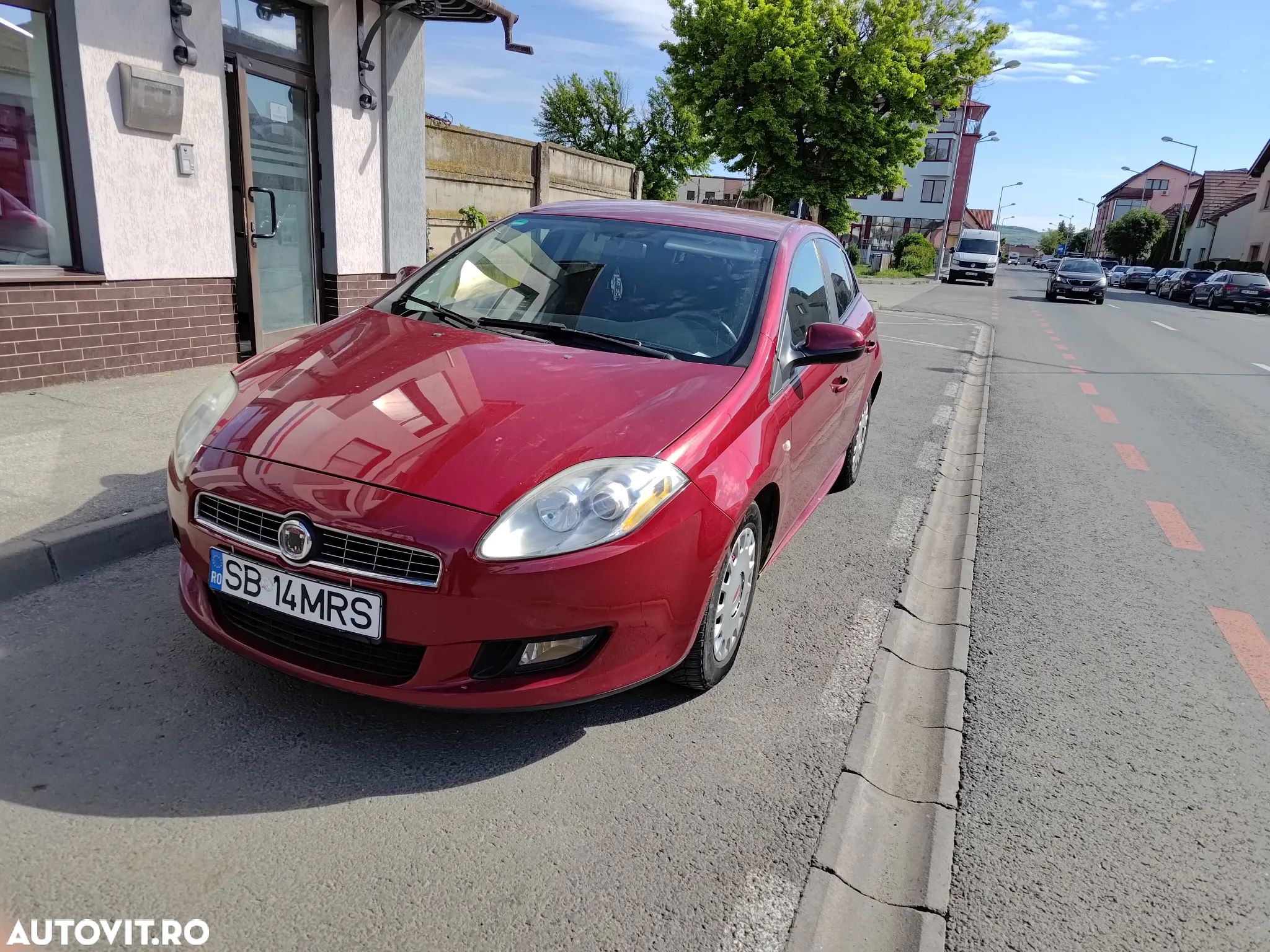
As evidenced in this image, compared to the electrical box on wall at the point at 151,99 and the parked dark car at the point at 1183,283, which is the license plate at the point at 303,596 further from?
the parked dark car at the point at 1183,283

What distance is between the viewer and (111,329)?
6.39m

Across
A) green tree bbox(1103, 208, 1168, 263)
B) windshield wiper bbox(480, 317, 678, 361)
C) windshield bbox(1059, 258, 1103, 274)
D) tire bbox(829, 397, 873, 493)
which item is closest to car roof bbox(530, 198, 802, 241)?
windshield wiper bbox(480, 317, 678, 361)

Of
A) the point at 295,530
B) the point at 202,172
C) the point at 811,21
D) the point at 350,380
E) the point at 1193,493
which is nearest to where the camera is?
the point at 295,530

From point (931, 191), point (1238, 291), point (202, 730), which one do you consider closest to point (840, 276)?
point (202, 730)

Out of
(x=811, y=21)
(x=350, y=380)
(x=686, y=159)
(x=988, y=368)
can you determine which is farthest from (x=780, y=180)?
(x=686, y=159)

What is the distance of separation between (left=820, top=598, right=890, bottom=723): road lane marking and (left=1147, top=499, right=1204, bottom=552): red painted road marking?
2.26 metres

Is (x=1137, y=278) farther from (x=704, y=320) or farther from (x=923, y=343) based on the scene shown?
(x=704, y=320)

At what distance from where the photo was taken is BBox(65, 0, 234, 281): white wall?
19.7ft

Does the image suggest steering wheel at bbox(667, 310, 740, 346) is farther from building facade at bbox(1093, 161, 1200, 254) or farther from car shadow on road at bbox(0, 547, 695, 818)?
building facade at bbox(1093, 161, 1200, 254)

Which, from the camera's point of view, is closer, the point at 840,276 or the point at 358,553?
the point at 358,553

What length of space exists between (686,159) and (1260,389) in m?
56.6

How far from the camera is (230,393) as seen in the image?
3033mm

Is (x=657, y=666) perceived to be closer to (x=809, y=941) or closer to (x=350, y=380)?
(x=809, y=941)

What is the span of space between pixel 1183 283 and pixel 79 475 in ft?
146
